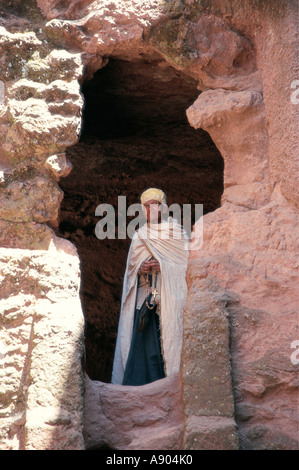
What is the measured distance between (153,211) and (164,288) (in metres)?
0.53

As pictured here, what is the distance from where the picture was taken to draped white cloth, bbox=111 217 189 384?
13.5ft

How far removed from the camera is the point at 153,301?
4273 mm

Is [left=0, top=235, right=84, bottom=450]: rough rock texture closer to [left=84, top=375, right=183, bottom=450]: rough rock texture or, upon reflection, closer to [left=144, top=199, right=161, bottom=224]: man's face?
[left=84, top=375, right=183, bottom=450]: rough rock texture

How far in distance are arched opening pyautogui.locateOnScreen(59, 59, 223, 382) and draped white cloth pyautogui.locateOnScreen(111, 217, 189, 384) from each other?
111 centimetres

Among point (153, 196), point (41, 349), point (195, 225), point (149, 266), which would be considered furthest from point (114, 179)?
point (41, 349)

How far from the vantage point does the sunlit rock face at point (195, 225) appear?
3.32 meters

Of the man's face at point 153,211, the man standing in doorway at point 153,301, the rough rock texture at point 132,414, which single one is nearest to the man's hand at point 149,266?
the man standing in doorway at point 153,301

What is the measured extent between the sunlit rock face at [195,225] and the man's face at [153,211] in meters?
0.55

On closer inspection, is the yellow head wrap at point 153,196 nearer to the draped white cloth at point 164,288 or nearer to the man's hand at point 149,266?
the draped white cloth at point 164,288

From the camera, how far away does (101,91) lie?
4.91 m

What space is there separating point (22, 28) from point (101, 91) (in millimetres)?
796

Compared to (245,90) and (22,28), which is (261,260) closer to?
(245,90)
